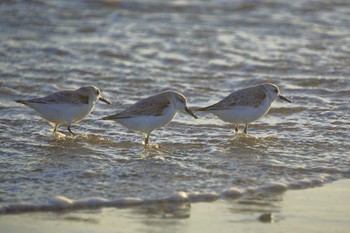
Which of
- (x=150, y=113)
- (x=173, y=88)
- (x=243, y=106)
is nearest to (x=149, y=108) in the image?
(x=150, y=113)

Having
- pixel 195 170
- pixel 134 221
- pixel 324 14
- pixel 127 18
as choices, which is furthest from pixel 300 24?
pixel 134 221

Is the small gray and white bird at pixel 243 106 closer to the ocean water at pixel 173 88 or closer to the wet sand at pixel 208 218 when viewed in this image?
the ocean water at pixel 173 88

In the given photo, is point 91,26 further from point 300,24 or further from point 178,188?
Answer: point 178,188

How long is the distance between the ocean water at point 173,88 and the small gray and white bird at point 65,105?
0.19 metres

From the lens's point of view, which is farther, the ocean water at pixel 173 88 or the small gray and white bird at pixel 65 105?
the small gray and white bird at pixel 65 105

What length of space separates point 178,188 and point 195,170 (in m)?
0.62

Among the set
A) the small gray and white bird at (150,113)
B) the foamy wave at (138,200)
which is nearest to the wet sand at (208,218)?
the foamy wave at (138,200)

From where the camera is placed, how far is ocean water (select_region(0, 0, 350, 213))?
7.07 metres

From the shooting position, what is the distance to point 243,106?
9000 mm

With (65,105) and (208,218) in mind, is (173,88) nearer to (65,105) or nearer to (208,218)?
(65,105)

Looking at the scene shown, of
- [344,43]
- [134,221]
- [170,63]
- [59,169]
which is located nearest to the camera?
[134,221]

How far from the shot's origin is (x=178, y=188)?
688cm

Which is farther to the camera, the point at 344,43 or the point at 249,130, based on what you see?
the point at 344,43

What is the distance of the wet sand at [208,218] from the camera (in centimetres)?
591
